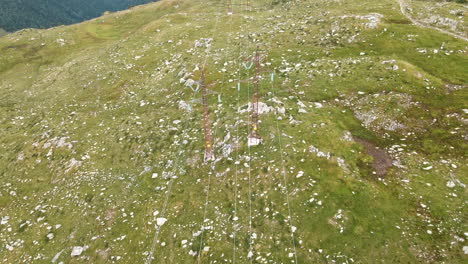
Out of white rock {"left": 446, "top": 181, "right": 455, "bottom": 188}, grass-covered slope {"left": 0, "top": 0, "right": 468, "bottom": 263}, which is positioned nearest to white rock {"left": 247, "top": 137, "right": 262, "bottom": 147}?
grass-covered slope {"left": 0, "top": 0, "right": 468, "bottom": 263}

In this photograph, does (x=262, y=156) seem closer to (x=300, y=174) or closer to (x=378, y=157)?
(x=300, y=174)

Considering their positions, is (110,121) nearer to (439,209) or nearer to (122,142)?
(122,142)

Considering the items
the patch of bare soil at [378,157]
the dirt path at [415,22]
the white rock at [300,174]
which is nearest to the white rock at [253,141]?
the white rock at [300,174]

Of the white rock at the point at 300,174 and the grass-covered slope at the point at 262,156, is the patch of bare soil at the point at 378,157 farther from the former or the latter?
the white rock at the point at 300,174

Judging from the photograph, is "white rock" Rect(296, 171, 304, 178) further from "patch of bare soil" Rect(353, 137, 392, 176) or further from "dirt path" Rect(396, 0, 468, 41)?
"dirt path" Rect(396, 0, 468, 41)

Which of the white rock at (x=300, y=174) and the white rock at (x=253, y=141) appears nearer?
the white rock at (x=300, y=174)

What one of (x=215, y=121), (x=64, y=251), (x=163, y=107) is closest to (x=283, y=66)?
(x=215, y=121)

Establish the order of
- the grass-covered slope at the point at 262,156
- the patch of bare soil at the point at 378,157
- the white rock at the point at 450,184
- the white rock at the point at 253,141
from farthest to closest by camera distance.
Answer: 1. the white rock at the point at 253,141
2. the patch of bare soil at the point at 378,157
3. the white rock at the point at 450,184
4. the grass-covered slope at the point at 262,156

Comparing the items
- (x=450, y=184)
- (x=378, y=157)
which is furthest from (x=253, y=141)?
(x=450, y=184)
